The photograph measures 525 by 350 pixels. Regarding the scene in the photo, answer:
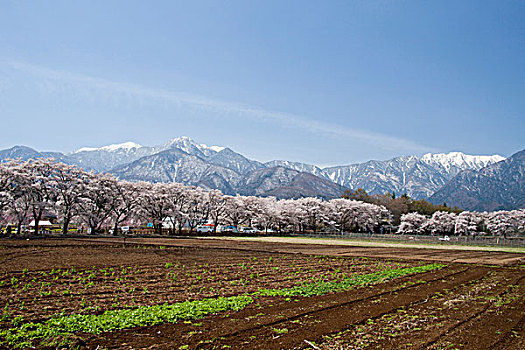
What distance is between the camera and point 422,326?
9.95 metres

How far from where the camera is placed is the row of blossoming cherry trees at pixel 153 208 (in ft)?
184

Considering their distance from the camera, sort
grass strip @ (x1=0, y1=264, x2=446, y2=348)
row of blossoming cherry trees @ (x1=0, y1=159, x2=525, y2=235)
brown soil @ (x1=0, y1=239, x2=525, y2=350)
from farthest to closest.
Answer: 1. row of blossoming cherry trees @ (x1=0, y1=159, x2=525, y2=235)
2. brown soil @ (x1=0, y1=239, x2=525, y2=350)
3. grass strip @ (x1=0, y1=264, x2=446, y2=348)

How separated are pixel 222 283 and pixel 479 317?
10.0 m

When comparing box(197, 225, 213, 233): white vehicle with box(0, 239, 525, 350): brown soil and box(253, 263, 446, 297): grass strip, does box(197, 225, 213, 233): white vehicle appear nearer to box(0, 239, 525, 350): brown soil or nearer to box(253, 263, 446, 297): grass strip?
box(253, 263, 446, 297): grass strip

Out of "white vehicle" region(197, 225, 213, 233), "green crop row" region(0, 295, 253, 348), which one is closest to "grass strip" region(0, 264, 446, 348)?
"green crop row" region(0, 295, 253, 348)

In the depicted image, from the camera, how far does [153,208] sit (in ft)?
271

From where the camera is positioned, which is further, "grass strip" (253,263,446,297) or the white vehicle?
the white vehicle

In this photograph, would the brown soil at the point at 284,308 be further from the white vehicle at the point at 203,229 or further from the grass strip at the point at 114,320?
the white vehicle at the point at 203,229

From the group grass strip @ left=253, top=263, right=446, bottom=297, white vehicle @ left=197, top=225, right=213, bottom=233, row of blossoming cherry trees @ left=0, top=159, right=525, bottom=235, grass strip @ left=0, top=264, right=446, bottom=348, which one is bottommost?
white vehicle @ left=197, top=225, right=213, bottom=233

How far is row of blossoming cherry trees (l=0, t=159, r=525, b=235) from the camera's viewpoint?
5616 centimetres

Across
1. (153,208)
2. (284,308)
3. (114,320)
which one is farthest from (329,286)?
(153,208)

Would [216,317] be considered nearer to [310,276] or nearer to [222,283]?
[222,283]

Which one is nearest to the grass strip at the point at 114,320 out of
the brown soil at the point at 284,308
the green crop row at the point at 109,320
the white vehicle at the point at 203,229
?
the green crop row at the point at 109,320

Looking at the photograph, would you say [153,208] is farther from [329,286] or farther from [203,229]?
A: [329,286]
